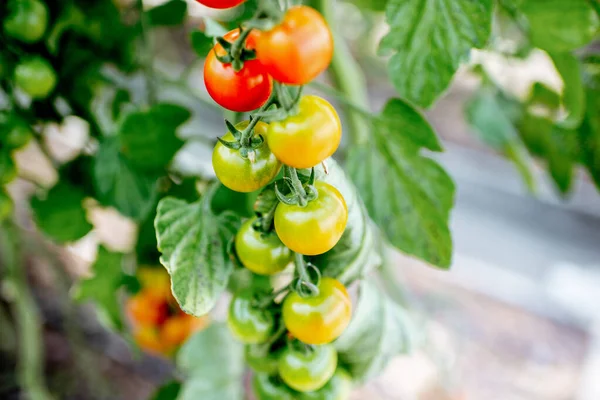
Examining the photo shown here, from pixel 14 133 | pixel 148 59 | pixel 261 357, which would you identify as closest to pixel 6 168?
pixel 14 133

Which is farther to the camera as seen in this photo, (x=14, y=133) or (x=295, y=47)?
(x=14, y=133)

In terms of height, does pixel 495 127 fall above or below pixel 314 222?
below

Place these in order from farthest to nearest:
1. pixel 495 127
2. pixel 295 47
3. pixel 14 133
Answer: pixel 495 127, pixel 14 133, pixel 295 47

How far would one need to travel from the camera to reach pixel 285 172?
0.25 metres

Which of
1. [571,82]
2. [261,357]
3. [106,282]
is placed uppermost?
[571,82]

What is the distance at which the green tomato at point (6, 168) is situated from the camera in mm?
403

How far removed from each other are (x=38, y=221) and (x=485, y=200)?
1595 millimetres

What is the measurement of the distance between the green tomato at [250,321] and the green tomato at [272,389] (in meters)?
0.06

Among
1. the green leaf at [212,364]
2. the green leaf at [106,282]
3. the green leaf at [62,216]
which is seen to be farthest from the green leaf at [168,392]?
the green leaf at [62,216]

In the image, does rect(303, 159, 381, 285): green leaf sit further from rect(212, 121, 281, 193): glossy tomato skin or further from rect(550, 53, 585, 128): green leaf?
rect(550, 53, 585, 128): green leaf

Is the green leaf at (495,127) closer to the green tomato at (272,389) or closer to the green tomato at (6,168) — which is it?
the green tomato at (272,389)

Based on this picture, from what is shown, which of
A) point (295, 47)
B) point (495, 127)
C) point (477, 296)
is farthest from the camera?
point (477, 296)

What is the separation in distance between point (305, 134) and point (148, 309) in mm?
495

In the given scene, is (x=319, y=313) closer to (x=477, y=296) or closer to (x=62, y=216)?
(x=62, y=216)
